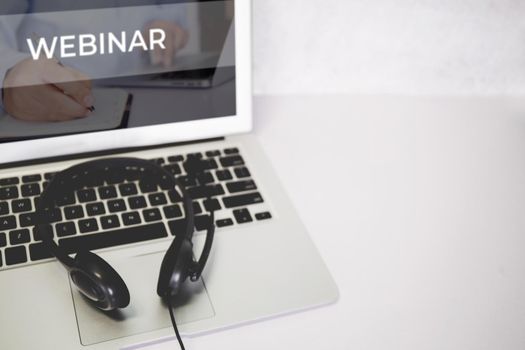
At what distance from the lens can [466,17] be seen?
0.86 meters

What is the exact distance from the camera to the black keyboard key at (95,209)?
613 mm

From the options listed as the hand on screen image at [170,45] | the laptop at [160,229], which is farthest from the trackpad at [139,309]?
the hand on screen image at [170,45]

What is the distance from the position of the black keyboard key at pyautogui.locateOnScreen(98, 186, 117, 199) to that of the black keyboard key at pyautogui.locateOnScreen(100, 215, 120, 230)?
0.10 ft

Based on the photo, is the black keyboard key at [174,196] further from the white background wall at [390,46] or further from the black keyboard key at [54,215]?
the white background wall at [390,46]

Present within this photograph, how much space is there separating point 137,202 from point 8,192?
0.46 ft

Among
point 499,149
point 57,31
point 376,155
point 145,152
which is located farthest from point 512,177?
point 57,31

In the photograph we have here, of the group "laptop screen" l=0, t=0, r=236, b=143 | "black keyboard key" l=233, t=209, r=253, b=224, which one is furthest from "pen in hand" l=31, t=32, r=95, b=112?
"black keyboard key" l=233, t=209, r=253, b=224

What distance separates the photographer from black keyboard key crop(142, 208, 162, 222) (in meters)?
0.62

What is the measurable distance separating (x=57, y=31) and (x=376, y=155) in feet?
1.38

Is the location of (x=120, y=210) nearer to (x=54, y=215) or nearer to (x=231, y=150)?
(x=54, y=215)

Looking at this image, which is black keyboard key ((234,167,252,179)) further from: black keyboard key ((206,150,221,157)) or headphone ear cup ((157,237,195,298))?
headphone ear cup ((157,237,195,298))

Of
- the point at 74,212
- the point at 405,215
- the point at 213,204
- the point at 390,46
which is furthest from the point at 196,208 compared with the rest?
the point at 390,46

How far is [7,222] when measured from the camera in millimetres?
594

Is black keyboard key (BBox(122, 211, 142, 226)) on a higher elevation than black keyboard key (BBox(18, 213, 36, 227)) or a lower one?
lower
